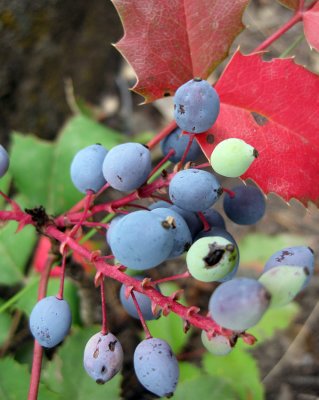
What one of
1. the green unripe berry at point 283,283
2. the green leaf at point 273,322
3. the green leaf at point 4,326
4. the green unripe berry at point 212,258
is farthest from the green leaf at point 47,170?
the green unripe berry at point 283,283

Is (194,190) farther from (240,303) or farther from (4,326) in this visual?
(4,326)

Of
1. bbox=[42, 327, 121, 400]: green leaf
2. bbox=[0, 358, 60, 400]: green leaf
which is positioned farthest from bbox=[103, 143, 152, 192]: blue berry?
bbox=[0, 358, 60, 400]: green leaf

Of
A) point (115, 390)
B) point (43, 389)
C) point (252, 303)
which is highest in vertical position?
point (252, 303)

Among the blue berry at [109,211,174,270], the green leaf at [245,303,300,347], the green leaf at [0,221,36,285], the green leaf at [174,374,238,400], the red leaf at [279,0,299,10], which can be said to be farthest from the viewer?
the green leaf at [245,303,300,347]

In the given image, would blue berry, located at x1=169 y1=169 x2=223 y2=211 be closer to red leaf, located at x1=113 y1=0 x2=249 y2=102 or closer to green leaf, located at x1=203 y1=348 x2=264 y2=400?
red leaf, located at x1=113 y1=0 x2=249 y2=102

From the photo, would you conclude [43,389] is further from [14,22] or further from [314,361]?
[14,22]

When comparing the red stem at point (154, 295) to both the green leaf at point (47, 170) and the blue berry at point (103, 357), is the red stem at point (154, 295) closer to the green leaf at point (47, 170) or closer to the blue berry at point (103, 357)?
the blue berry at point (103, 357)

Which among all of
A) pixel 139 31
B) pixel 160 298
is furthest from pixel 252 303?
pixel 139 31
